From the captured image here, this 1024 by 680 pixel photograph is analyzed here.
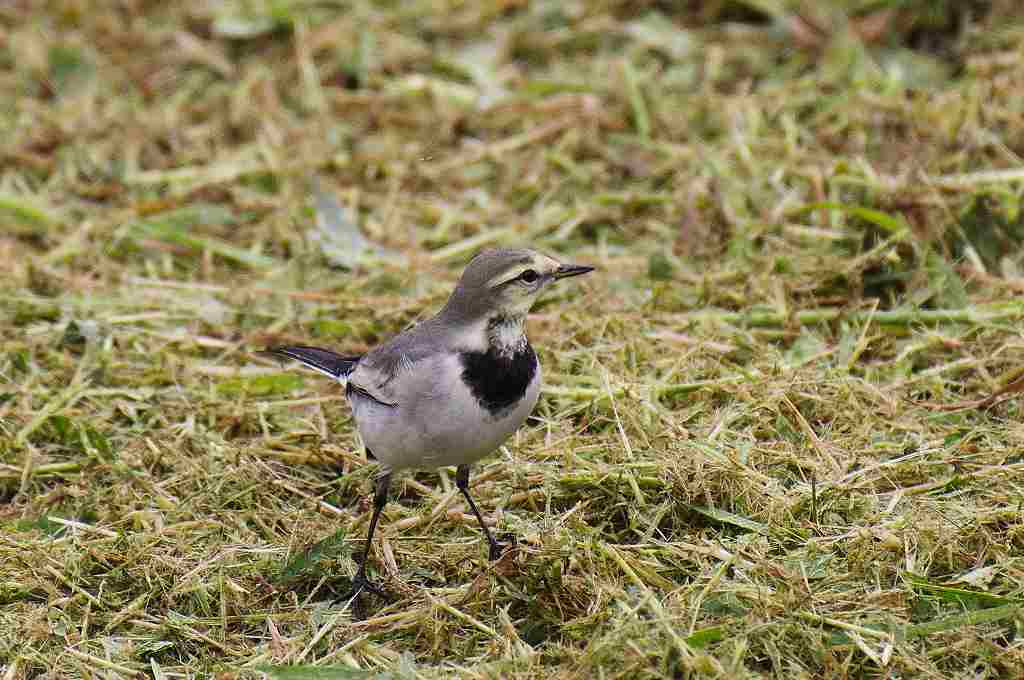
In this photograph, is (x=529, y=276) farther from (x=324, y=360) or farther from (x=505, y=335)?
(x=324, y=360)

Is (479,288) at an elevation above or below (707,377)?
above

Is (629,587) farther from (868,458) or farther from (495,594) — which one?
(868,458)

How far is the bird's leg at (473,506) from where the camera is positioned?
5.20 m

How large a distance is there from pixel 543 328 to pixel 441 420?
7.02 feet

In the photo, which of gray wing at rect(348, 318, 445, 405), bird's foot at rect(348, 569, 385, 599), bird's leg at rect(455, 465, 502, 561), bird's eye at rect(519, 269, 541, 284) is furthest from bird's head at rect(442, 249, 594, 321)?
bird's foot at rect(348, 569, 385, 599)

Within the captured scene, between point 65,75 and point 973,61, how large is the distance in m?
6.36

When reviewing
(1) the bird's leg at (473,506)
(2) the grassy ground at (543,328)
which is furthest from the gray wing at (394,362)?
(2) the grassy ground at (543,328)

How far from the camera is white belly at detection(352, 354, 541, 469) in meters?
4.89

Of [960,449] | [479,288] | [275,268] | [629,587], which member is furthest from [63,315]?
[960,449]

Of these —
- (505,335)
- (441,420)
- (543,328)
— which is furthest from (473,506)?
(543,328)

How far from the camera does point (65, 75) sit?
992cm

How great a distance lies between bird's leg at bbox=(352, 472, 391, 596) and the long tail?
21.4 inches

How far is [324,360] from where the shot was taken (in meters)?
5.90

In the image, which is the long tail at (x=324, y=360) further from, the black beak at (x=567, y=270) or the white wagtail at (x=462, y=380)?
the black beak at (x=567, y=270)
